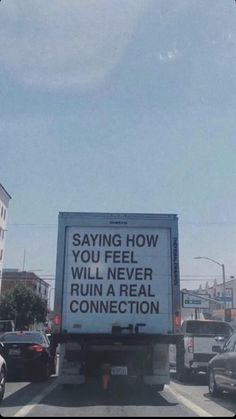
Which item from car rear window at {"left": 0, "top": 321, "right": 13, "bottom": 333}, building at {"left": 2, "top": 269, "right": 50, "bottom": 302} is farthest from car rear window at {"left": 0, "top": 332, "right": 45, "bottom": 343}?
building at {"left": 2, "top": 269, "right": 50, "bottom": 302}

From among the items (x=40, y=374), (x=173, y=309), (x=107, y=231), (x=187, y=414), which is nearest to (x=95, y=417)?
(x=187, y=414)

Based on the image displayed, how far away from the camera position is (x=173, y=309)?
12797 mm

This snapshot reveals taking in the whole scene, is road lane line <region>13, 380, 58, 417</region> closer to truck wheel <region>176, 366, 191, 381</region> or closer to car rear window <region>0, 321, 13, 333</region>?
truck wheel <region>176, 366, 191, 381</region>

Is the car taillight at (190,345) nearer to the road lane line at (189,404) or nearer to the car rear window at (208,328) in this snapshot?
the car rear window at (208,328)

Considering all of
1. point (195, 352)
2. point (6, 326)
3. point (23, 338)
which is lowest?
point (195, 352)

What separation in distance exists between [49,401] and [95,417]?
236 cm

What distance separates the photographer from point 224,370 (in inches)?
496

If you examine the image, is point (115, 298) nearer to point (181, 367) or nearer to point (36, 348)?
point (36, 348)

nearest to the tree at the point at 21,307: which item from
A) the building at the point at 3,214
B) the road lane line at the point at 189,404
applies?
the building at the point at 3,214

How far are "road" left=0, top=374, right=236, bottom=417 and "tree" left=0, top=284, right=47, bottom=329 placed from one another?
52217 mm

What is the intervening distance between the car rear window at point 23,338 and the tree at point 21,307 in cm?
4889

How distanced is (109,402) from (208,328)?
8.10 meters

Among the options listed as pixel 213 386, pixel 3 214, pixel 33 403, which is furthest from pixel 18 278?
pixel 33 403

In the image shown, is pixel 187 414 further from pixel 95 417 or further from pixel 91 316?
pixel 91 316
